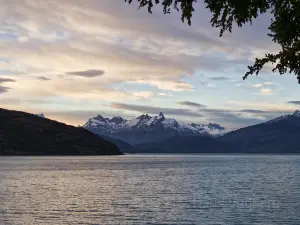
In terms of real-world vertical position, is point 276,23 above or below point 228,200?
above

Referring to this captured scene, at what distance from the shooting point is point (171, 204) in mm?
70375

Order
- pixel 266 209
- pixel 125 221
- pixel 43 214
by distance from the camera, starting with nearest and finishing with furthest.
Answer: pixel 125 221 → pixel 43 214 → pixel 266 209

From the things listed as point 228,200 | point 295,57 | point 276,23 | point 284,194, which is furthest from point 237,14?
point 284,194

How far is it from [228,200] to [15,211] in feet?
113

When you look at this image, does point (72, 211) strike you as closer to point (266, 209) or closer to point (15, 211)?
point (15, 211)

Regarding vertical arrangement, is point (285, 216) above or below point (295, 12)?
below

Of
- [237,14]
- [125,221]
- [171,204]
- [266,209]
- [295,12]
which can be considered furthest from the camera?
[171,204]

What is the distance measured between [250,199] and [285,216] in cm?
1928

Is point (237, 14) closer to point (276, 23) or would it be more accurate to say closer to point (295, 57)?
point (276, 23)

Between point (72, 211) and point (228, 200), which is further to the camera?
point (228, 200)

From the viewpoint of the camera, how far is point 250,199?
77000 mm

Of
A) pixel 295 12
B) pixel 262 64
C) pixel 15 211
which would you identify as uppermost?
pixel 295 12

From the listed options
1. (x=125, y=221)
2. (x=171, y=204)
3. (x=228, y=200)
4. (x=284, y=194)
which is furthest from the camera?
(x=284, y=194)

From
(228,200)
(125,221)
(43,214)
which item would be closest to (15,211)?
(43,214)
